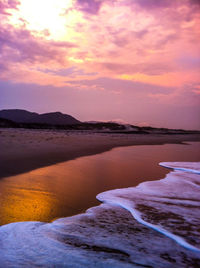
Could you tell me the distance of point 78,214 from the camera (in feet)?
13.1

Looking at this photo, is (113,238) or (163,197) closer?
(113,238)

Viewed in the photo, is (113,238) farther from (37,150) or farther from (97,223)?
(37,150)

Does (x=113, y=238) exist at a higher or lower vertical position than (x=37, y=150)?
lower

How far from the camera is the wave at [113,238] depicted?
2.65m

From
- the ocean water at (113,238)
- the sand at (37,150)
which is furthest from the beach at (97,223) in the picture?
the sand at (37,150)

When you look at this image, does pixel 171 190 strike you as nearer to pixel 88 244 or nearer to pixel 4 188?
pixel 88 244

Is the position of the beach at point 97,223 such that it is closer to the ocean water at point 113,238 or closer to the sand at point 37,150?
the ocean water at point 113,238

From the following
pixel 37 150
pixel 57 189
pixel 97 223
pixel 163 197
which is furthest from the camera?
pixel 37 150

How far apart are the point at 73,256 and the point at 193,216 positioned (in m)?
2.43

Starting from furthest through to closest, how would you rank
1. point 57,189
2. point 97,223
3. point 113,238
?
1. point 57,189
2. point 97,223
3. point 113,238

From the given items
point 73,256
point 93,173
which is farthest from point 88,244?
point 93,173

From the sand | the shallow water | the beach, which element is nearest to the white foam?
the beach

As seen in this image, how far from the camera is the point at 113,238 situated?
3172 millimetres

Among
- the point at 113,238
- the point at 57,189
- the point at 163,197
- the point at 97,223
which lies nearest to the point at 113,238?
the point at 113,238
